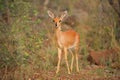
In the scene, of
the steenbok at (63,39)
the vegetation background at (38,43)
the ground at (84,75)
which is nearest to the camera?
the vegetation background at (38,43)

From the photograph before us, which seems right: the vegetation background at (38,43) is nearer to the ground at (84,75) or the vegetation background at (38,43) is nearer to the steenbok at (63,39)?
the ground at (84,75)

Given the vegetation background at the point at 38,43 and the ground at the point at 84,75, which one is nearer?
the vegetation background at the point at 38,43

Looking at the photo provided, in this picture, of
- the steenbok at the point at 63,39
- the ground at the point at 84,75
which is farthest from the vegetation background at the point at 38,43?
the steenbok at the point at 63,39

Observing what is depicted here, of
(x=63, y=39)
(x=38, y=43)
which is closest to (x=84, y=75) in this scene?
(x=63, y=39)

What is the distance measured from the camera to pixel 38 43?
7652mm

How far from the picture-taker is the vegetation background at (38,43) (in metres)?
7.02

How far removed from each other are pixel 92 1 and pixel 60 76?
17.2 ft

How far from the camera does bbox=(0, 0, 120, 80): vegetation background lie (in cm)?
702

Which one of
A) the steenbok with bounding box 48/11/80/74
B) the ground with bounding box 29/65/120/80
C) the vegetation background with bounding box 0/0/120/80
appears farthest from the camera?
the steenbok with bounding box 48/11/80/74

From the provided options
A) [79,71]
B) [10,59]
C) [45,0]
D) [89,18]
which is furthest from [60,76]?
[45,0]

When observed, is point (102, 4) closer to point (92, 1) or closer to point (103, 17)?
point (103, 17)

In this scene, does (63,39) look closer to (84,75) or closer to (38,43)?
(84,75)

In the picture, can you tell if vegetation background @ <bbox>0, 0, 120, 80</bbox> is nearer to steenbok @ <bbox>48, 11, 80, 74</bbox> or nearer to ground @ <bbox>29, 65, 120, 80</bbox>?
ground @ <bbox>29, 65, 120, 80</bbox>

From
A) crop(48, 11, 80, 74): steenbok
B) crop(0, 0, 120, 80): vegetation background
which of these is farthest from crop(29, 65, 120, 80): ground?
crop(48, 11, 80, 74): steenbok
